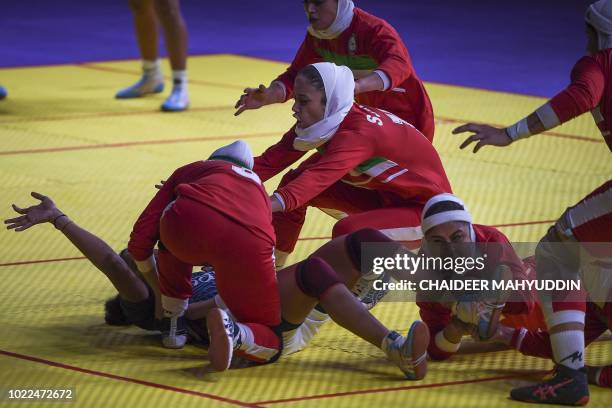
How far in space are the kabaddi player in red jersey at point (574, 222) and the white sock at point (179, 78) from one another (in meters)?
4.80

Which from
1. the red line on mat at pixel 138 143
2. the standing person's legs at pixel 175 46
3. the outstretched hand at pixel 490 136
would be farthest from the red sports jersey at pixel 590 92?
the standing person's legs at pixel 175 46

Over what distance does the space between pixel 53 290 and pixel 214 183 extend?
1.22m

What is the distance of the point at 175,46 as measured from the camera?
8.27m

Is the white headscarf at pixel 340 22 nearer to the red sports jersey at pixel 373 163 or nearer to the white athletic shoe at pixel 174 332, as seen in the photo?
the red sports jersey at pixel 373 163

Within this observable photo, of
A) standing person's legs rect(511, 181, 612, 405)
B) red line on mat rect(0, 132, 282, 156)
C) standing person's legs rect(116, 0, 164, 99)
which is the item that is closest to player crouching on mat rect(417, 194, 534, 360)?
standing person's legs rect(511, 181, 612, 405)

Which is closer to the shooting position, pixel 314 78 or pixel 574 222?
pixel 574 222

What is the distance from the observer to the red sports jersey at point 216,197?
3625 millimetres

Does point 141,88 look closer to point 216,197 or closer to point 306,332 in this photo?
point 306,332

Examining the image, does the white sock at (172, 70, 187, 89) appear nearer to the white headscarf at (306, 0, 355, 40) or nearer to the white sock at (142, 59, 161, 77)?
the white sock at (142, 59, 161, 77)

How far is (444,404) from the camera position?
11.2 feet

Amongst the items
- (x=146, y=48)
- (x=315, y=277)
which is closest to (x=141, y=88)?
(x=146, y=48)

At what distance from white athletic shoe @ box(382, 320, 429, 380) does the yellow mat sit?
0.06 m

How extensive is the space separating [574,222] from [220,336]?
109 cm

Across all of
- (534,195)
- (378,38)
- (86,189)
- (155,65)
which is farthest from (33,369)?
(155,65)
